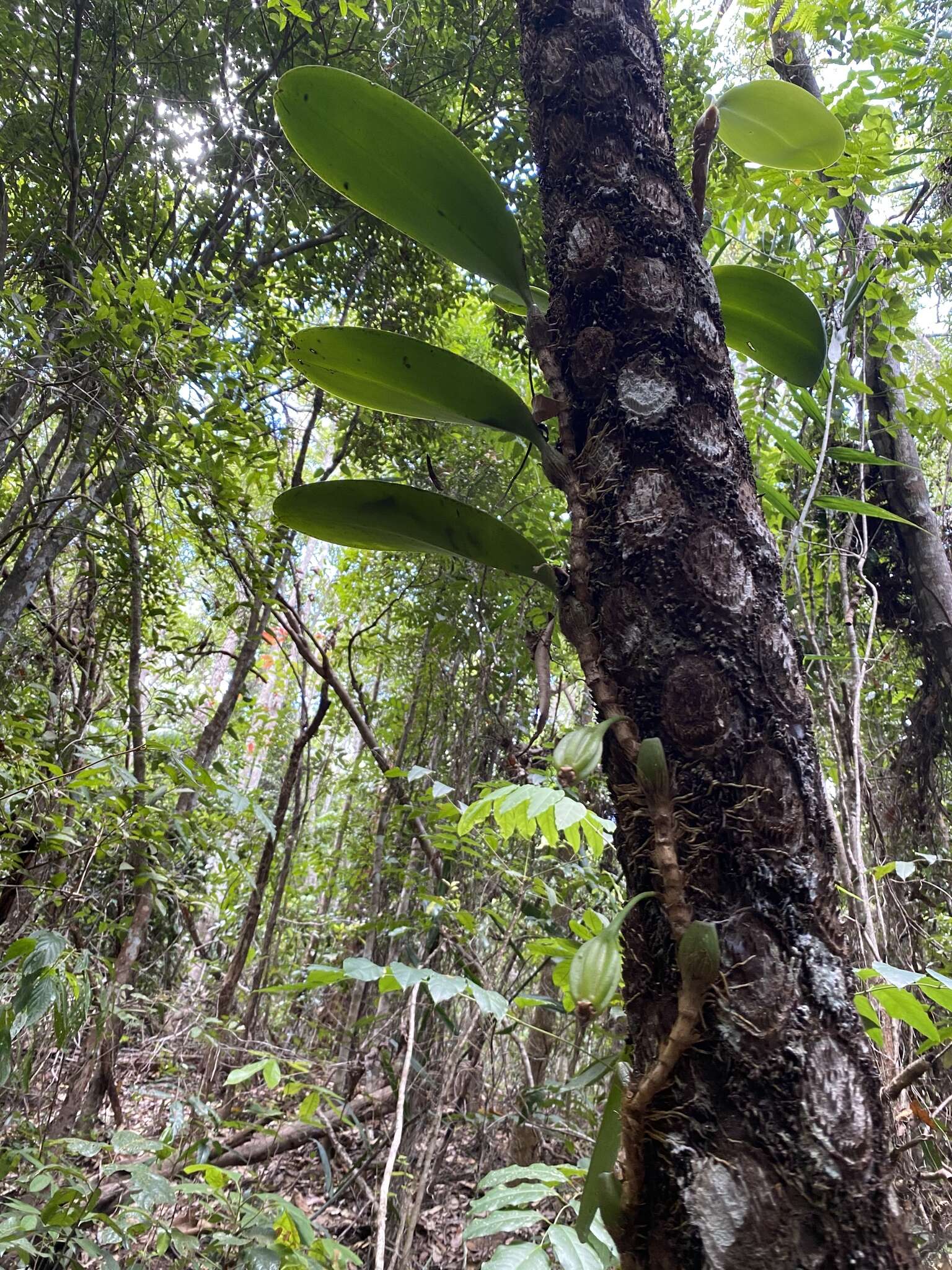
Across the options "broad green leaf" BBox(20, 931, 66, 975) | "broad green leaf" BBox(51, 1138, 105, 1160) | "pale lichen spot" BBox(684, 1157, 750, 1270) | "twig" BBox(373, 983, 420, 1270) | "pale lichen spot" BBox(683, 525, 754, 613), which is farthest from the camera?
"broad green leaf" BBox(51, 1138, 105, 1160)

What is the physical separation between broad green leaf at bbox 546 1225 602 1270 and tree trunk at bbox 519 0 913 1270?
0.94 ft

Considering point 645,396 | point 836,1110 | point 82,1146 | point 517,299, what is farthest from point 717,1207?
point 82,1146

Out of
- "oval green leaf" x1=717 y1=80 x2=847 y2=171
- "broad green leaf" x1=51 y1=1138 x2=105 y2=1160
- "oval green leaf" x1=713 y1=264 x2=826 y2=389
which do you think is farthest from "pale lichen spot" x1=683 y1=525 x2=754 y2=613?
"broad green leaf" x1=51 y1=1138 x2=105 y2=1160

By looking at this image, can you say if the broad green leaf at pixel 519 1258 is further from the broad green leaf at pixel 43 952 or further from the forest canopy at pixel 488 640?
the broad green leaf at pixel 43 952

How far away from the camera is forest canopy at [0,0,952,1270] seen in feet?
1.25

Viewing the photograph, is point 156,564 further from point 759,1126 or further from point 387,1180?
point 759,1126

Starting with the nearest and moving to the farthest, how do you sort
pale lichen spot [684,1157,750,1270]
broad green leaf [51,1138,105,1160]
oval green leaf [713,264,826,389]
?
pale lichen spot [684,1157,750,1270]
oval green leaf [713,264,826,389]
broad green leaf [51,1138,105,1160]

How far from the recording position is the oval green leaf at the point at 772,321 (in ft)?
2.16

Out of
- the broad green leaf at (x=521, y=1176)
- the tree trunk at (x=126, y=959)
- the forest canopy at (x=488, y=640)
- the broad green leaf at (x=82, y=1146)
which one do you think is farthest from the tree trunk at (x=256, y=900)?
the broad green leaf at (x=521, y=1176)

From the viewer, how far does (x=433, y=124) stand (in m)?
0.57

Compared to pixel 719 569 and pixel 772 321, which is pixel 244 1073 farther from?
pixel 772 321

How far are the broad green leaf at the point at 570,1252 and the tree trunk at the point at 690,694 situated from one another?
0.94ft

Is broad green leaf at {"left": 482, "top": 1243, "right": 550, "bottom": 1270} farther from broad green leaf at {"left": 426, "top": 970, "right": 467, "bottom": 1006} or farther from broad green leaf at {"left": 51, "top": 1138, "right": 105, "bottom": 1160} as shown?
broad green leaf at {"left": 51, "top": 1138, "right": 105, "bottom": 1160}

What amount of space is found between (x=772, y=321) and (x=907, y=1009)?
60 cm
